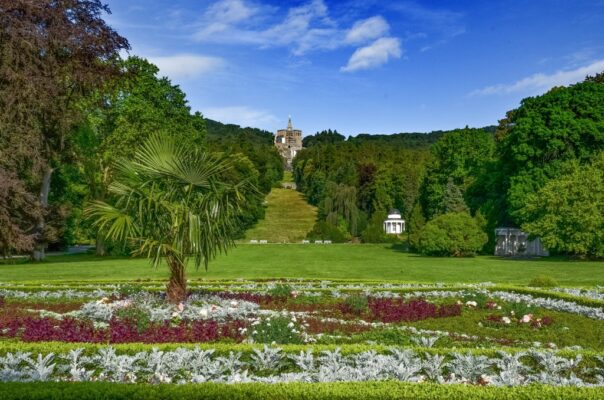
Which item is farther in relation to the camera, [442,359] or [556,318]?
[556,318]

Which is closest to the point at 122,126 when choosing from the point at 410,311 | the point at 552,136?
the point at 410,311

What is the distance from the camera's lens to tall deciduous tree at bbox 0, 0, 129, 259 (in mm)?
19859

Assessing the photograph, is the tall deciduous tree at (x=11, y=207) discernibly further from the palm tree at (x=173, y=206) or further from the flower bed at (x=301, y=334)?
the palm tree at (x=173, y=206)

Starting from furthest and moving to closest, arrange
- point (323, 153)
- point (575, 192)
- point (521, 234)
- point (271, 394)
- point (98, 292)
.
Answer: point (323, 153) < point (521, 234) < point (575, 192) < point (98, 292) < point (271, 394)

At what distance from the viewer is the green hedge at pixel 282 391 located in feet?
15.8

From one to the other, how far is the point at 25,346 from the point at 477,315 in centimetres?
845

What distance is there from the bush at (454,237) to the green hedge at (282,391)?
3699cm

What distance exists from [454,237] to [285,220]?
48.5 meters

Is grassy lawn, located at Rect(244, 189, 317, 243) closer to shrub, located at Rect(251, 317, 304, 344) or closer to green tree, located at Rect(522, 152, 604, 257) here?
green tree, located at Rect(522, 152, 604, 257)

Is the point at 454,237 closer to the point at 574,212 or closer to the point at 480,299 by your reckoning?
the point at 574,212

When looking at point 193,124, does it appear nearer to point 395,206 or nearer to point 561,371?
point 561,371

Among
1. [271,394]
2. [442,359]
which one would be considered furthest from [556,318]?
[271,394]

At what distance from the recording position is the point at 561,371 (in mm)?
6730

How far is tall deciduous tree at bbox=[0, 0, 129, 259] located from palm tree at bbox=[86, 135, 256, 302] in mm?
11408
